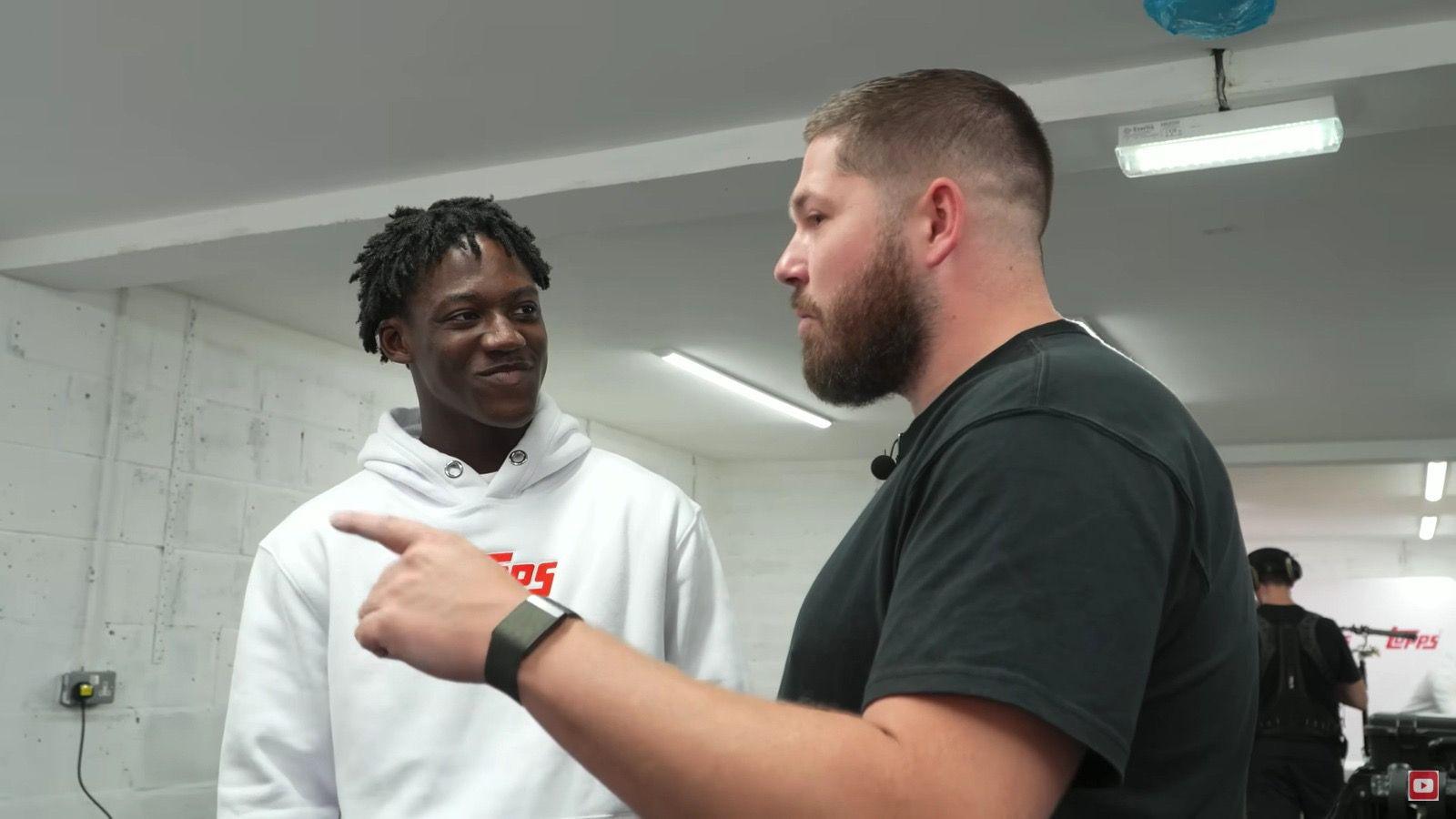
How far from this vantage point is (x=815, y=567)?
376 inches

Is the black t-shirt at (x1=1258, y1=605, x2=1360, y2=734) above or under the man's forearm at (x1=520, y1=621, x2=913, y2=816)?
under

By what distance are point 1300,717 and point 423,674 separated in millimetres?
4429

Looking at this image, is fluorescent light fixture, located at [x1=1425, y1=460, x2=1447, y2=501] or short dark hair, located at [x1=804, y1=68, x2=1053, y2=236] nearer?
short dark hair, located at [x1=804, y1=68, x2=1053, y2=236]

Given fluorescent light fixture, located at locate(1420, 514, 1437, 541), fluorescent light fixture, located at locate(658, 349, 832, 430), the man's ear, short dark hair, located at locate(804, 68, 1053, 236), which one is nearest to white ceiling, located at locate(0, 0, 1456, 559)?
fluorescent light fixture, located at locate(658, 349, 832, 430)

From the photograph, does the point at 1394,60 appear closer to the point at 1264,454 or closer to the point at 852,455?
the point at 1264,454

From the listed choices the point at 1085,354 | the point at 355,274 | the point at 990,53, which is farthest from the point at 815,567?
the point at 1085,354

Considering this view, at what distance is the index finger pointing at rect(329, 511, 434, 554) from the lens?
90 centimetres

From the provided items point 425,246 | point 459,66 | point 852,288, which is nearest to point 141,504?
point 459,66

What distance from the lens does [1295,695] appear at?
16.4 ft

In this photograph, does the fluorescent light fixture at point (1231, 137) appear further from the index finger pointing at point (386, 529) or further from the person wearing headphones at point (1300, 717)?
the index finger pointing at point (386, 529)

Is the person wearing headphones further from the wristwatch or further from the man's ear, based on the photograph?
the wristwatch

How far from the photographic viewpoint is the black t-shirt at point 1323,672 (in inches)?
198

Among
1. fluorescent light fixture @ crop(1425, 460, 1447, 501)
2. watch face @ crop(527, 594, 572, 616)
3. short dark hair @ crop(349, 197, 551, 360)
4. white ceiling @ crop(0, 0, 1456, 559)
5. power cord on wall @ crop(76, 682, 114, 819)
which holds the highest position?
white ceiling @ crop(0, 0, 1456, 559)

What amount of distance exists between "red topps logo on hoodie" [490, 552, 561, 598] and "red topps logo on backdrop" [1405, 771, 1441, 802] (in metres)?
3.16
